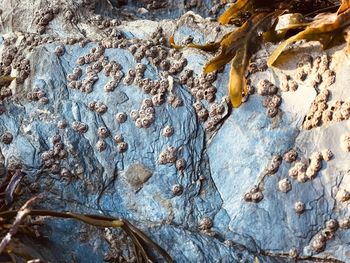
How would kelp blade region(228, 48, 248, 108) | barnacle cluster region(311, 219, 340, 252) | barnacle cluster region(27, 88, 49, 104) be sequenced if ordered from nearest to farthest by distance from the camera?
barnacle cluster region(311, 219, 340, 252) < kelp blade region(228, 48, 248, 108) < barnacle cluster region(27, 88, 49, 104)

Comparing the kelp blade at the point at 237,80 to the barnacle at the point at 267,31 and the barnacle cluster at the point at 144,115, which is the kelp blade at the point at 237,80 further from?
the barnacle cluster at the point at 144,115

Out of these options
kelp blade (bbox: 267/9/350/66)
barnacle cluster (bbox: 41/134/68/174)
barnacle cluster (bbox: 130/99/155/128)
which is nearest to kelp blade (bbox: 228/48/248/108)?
kelp blade (bbox: 267/9/350/66)

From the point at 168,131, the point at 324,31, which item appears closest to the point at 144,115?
the point at 168,131

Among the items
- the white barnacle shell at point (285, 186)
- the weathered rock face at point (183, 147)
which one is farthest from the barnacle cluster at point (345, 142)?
the white barnacle shell at point (285, 186)

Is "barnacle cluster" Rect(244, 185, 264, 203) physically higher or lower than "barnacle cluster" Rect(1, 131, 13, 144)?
higher

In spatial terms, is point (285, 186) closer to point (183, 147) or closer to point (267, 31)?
point (183, 147)

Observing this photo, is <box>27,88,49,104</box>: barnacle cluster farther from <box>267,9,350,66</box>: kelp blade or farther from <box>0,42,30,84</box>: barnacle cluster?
<box>267,9,350,66</box>: kelp blade

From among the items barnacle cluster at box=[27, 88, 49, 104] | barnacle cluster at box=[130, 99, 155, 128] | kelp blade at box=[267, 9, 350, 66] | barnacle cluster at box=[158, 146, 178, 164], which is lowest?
barnacle cluster at box=[158, 146, 178, 164]

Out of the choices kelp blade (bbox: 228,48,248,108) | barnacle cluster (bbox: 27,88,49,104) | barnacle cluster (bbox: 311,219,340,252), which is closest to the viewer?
barnacle cluster (bbox: 311,219,340,252)
